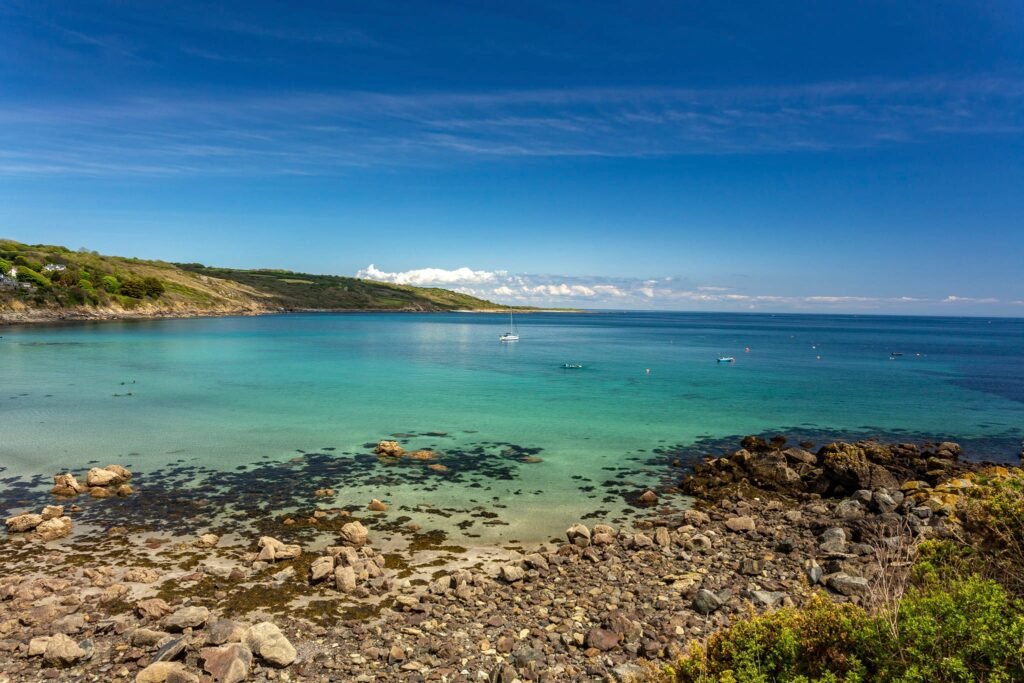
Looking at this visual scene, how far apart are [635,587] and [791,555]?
4.97 meters

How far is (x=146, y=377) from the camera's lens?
181 ft

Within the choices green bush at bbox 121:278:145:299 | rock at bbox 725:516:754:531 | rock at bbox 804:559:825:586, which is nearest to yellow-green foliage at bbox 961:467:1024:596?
rock at bbox 804:559:825:586

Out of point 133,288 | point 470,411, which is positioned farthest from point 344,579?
point 133,288

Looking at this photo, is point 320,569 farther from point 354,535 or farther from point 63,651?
point 63,651

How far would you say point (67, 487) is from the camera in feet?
71.2

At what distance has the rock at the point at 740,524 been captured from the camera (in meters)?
17.9

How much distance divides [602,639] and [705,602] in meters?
2.75

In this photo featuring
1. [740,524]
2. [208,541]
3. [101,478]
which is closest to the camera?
[208,541]

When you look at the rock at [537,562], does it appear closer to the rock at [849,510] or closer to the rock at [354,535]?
the rock at [354,535]

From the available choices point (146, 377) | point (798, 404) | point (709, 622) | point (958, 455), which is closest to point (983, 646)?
point (709, 622)

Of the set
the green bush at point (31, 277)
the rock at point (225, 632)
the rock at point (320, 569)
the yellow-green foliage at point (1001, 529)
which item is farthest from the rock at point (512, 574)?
the green bush at point (31, 277)

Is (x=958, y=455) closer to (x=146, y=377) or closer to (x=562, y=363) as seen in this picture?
(x=562, y=363)

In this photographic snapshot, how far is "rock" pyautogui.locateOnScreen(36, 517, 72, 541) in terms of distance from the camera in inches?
682

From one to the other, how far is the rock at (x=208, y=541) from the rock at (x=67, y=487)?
813cm
